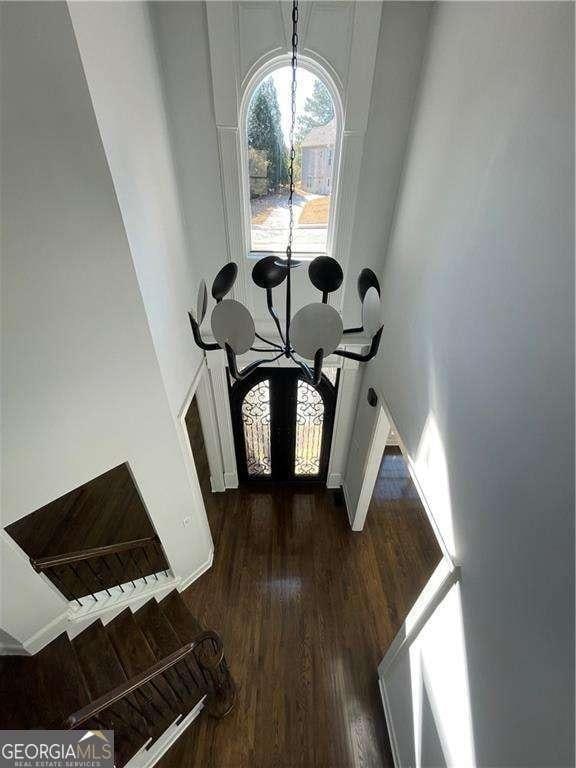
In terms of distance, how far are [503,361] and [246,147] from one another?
275 centimetres

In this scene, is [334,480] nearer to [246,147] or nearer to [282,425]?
[282,425]

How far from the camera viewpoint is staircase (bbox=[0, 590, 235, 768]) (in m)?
2.29

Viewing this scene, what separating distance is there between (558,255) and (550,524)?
3.34 feet

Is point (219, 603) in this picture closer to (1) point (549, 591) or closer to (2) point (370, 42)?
(1) point (549, 591)

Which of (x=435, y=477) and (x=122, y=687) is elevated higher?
(x=435, y=477)

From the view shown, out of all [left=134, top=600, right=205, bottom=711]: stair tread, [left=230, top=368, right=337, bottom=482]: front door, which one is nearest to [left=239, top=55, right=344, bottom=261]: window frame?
[left=230, top=368, right=337, bottom=482]: front door

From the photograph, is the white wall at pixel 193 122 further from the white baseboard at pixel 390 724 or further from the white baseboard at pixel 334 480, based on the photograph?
the white baseboard at pixel 390 724

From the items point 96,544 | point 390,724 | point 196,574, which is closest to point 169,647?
point 196,574

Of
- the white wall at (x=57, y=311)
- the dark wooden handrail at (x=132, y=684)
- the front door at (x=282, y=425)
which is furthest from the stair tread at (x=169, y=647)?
the front door at (x=282, y=425)

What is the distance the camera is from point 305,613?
3.66 metres

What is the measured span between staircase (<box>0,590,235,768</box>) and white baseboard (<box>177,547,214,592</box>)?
666 mm

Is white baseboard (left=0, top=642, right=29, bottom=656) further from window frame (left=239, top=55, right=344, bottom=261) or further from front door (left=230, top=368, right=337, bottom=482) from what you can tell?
window frame (left=239, top=55, right=344, bottom=261)

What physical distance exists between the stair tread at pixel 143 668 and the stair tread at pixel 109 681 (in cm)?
8

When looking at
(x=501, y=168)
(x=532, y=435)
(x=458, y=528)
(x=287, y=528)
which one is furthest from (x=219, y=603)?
(x=501, y=168)
